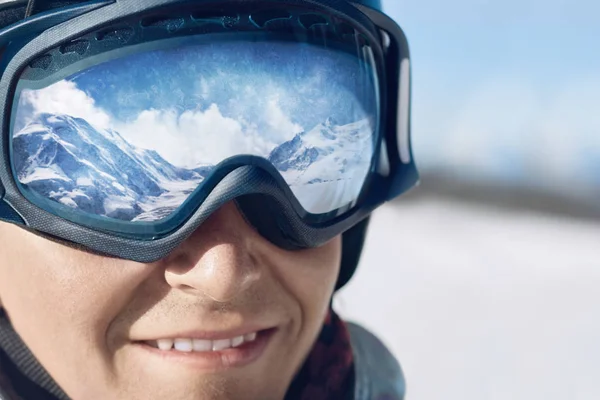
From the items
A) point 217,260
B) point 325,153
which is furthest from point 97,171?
point 325,153

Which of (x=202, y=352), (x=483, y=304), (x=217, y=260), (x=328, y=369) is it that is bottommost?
(x=483, y=304)

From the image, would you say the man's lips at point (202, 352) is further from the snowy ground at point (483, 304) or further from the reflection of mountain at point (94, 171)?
the snowy ground at point (483, 304)

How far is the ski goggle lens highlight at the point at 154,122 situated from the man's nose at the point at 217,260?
0.05m

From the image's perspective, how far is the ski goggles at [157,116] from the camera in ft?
2.77

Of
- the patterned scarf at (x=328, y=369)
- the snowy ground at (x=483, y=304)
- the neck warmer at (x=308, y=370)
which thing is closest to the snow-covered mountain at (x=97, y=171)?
the neck warmer at (x=308, y=370)

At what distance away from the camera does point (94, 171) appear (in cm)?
87

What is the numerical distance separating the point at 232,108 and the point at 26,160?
0.26 meters

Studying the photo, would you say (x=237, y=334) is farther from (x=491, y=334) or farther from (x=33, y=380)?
(x=491, y=334)

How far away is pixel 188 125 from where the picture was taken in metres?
0.87

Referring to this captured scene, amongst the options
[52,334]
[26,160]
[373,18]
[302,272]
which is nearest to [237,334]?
[302,272]

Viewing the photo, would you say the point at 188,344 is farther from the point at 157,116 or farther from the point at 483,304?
the point at 483,304

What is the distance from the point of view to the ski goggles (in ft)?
2.77

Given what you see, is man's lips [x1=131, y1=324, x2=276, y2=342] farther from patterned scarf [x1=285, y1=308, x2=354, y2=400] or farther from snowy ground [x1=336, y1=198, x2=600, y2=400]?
snowy ground [x1=336, y1=198, x2=600, y2=400]

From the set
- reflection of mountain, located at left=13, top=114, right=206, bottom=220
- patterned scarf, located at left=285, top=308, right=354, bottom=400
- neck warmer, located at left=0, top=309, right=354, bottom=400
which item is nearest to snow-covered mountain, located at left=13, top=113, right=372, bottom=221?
reflection of mountain, located at left=13, top=114, right=206, bottom=220
